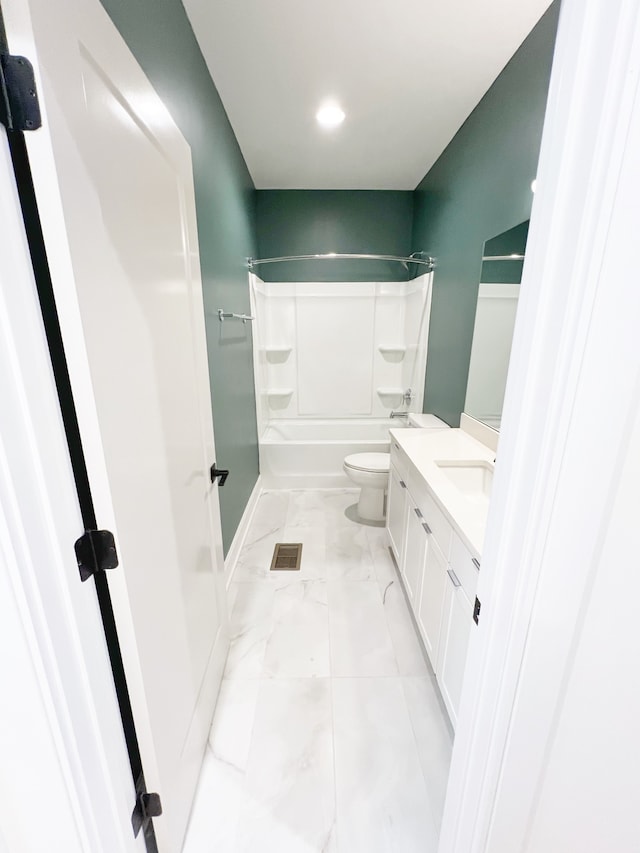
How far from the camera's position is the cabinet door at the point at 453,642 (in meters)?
1.15

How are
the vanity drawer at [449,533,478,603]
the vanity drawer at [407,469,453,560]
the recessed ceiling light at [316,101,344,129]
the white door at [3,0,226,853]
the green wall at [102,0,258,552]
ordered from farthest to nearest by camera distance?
the recessed ceiling light at [316,101,344,129], the vanity drawer at [407,469,453,560], the green wall at [102,0,258,552], the vanity drawer at [449,533,478,603], the white door at [3,0,226,853]

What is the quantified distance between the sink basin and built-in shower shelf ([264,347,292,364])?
7.85 ft

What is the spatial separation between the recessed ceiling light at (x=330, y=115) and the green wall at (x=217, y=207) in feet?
1.92

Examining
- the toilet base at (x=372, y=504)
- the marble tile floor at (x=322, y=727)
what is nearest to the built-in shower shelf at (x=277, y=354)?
the toilet base at (x=372, y=504)

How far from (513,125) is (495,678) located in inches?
89.7

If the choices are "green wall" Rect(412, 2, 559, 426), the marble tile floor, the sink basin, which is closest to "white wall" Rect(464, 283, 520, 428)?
"green wall" Rect(412, 2, 559, 426)

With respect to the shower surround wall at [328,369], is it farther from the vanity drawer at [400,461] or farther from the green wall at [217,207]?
the vanity drawer at [400,461]

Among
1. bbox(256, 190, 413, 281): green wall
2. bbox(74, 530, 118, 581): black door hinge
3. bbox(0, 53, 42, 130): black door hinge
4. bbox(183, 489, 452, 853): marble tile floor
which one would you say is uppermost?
bbox(256, 190, 413, 281): green wall

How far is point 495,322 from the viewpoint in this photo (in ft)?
6.17

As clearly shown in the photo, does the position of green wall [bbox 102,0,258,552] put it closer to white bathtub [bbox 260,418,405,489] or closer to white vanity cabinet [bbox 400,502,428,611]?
white bathtub [bbox 260,418,405,489]

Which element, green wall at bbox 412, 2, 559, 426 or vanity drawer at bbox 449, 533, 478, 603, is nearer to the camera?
vanity drawer at bbox 449, 533, 478, 603

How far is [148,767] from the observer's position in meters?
0.88

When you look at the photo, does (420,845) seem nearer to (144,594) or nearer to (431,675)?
(431,675)

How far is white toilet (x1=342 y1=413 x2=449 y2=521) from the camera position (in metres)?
2.63
